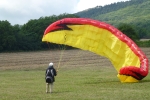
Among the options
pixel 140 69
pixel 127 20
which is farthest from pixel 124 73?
pixel 127 20

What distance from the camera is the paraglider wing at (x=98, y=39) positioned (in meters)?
20.4

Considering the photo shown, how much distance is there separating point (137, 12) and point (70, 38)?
17244 centimetres

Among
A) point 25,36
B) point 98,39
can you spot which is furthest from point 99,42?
point 25,36

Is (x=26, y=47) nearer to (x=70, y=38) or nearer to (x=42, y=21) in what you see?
(x=42, y=21)

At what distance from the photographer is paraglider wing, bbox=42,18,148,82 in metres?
20.4

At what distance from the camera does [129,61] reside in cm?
2041

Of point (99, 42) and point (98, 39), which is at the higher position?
point (98, 39)

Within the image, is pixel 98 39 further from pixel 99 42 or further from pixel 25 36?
pixel 25 36

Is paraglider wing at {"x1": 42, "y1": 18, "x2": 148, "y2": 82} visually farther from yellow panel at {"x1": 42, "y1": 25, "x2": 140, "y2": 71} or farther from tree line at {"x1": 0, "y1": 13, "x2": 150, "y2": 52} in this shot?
tree line at {"x1": 0, "y1": 13, "x2": 150, "y2": 52}

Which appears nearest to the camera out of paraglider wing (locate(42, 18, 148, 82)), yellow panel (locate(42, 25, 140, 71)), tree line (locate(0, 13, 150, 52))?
paraglider wing (locate(42, 18, 148, 82))

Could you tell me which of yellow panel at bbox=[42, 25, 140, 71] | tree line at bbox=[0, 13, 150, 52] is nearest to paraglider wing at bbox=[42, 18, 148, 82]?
A: yellow panel at bbox=[42, 25, 140, 71]

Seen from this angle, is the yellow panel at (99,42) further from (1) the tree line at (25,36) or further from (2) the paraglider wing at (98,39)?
(1) the tree line at (25,36)

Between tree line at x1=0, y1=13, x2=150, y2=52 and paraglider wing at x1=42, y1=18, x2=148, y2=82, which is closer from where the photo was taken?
paraglider wing at x1=42, y1=18, x2=148, y2=82

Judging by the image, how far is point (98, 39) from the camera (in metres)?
20.7
